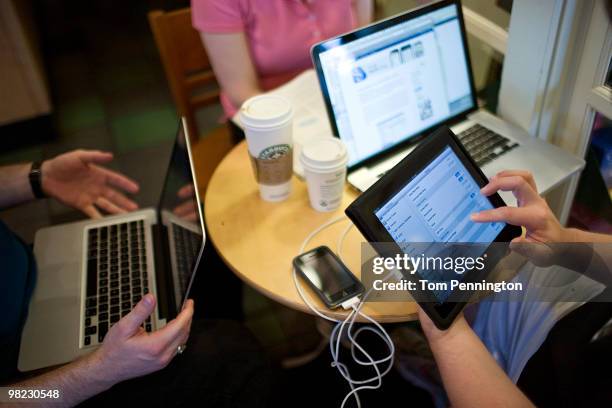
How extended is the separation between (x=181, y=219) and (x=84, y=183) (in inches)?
12.9

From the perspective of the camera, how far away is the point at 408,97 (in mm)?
1225

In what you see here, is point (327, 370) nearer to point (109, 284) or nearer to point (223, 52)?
point (109, 284)

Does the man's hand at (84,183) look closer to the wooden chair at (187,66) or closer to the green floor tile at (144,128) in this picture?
the wooden chair at (187,66)

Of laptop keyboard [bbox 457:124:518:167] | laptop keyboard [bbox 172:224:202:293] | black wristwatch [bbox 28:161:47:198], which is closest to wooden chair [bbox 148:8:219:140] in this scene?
black wristwatch [bbox 28:161:47:198]

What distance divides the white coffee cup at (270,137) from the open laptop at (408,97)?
0.10 metres

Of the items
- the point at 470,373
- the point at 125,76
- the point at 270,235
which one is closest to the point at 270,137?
the point at 270,235

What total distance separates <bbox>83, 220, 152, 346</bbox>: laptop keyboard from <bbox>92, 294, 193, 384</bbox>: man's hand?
0.12 metres

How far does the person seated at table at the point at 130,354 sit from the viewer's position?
3.13ft

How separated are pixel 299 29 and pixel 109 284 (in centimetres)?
88

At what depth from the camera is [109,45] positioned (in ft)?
10.3

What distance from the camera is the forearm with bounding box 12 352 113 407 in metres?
0.95

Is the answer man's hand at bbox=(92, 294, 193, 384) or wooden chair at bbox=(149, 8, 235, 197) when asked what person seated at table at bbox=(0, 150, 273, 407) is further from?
wooden chair at bbox=(149, 8, 235, 197)

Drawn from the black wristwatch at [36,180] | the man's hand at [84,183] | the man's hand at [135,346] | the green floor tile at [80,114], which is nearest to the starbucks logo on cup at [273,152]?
the man's hand at [135,346]

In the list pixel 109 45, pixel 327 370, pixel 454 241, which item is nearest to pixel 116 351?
pixel 454 241
